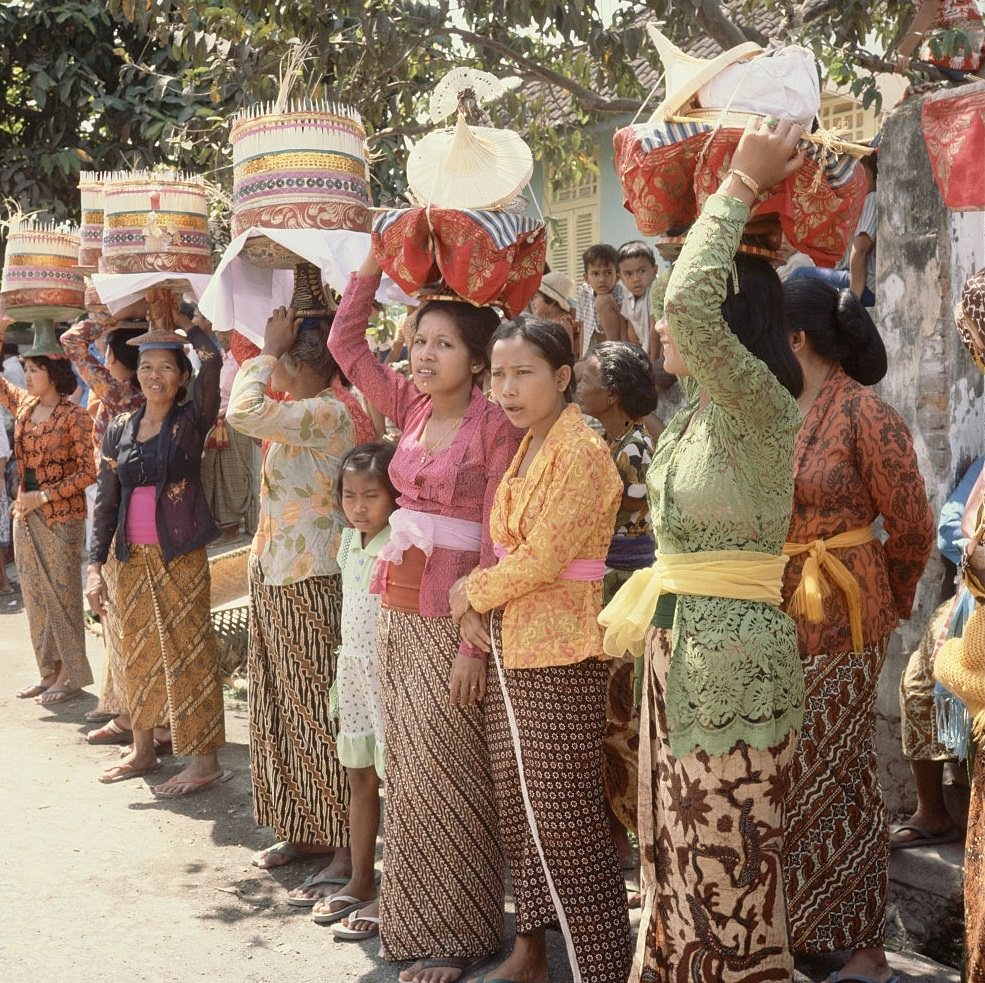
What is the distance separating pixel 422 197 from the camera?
13.4 feet

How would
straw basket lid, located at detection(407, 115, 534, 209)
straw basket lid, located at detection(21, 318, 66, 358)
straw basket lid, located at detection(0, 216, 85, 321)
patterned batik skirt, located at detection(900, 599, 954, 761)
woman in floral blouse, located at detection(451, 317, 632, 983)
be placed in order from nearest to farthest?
woman in floral blouse, located at detection(451, 317, 632, 983), straw basket lid, located at detection(407, 115, 534, 209), patterned batik skirt, located at detection(900, 599, 954, 761), straw basket lid, located at detection(0, 216, 85, 321), straw basket lid, located at detection(21, 318, 66, 358)

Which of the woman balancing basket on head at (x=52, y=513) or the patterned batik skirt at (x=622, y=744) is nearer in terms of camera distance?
the patterned batik skirt at (x=622, y=744)

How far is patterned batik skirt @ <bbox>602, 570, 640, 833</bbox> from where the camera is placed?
4414 millimetres

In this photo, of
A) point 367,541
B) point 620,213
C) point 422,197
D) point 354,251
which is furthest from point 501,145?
point 620,213

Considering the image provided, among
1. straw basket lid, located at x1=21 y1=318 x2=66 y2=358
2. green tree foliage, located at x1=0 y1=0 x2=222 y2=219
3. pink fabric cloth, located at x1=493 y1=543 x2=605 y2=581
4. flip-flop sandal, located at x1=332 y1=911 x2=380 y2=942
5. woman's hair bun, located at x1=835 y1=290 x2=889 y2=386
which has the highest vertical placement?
green tree foliage, located at x1=0 y1=0 x2=222 y2=219

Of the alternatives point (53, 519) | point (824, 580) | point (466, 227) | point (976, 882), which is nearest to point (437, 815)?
point (824, 580)

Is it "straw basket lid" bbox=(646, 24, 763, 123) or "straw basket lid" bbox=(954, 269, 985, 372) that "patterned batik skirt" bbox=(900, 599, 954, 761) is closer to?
"straw basket lid" bbox=(954, 269, 985, 372)

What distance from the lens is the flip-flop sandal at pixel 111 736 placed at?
7.02 meters

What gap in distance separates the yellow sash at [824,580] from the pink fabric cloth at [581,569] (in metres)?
0.56

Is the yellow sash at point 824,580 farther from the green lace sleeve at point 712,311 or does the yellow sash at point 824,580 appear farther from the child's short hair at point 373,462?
the child's short hair at point 373,462

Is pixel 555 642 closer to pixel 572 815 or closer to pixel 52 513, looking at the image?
pixel 572 815

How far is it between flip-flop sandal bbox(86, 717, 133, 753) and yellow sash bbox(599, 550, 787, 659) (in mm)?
4686

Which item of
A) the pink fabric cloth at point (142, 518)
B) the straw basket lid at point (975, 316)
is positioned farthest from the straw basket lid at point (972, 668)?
the pink fabric cloth at point (142, 518)

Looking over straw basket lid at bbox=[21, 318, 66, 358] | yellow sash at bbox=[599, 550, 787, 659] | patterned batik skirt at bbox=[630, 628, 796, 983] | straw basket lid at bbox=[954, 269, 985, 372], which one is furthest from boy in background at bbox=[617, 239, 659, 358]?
patterned batik skirt at bbox=[630, 628, 796, 983]
